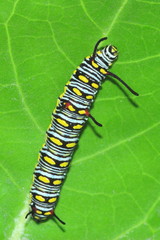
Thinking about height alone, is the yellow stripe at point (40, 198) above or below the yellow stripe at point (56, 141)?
below

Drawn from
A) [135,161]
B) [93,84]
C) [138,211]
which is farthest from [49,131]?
[138,211]

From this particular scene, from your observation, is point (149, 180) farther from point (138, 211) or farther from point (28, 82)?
point (28, 82)

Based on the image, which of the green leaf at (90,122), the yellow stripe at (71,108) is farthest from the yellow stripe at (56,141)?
the yellow stripe at (71,108)

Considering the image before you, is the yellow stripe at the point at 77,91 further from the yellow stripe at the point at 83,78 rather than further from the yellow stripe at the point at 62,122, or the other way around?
the yellow stripe at the point at 62,122

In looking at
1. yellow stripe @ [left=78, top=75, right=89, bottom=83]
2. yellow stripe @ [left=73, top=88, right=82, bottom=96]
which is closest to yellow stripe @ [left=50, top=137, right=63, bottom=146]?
yellow stripe @ [left=73, top=88, right=82, bottom=96]

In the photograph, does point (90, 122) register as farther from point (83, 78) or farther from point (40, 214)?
point (40, 214)

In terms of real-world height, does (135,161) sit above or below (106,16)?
below

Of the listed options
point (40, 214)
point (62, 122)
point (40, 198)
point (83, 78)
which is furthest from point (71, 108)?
point (40, 214)
